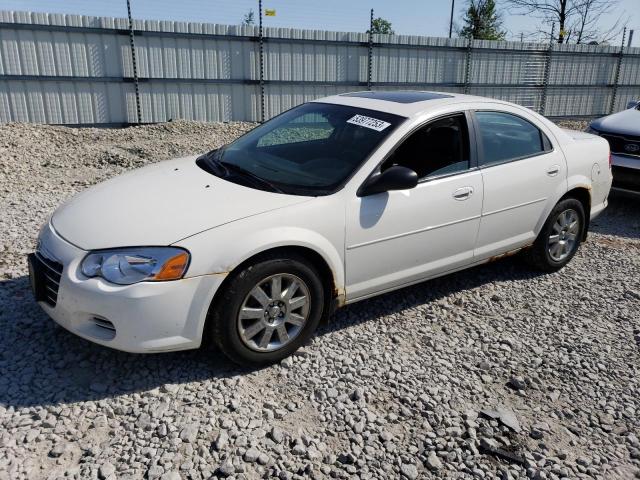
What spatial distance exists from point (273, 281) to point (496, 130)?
7.68ft

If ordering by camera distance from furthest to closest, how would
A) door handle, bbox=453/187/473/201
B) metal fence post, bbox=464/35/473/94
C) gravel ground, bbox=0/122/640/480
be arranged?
metal fence post, bbox=464/35/473/94 < door handle, bbox=453/187/473/201 < gravel ground, bbox=0/122/640/480

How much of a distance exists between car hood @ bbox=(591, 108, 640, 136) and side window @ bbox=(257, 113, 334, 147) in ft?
15.8

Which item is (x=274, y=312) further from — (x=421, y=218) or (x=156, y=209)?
(x=421, y=218)

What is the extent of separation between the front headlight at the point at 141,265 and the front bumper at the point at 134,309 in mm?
38

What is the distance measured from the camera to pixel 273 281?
3232mm

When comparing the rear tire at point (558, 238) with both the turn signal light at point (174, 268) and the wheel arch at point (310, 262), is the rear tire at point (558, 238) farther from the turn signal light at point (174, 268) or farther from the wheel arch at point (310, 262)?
the turn signal light at point (174, 268)

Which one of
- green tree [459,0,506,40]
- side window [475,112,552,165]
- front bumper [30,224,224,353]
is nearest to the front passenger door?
side window [475,112,552,165]

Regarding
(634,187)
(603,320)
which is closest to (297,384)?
(603,320)

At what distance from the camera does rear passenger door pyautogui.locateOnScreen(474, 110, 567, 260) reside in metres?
4.21

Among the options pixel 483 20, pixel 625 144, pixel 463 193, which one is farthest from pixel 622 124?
pixel 483 20

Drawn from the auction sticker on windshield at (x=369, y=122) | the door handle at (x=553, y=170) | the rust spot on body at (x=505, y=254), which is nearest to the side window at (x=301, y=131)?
the auction sticker on windshield at (x=369, y=122)

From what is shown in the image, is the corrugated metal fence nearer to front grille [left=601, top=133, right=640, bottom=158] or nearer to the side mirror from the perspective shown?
front grille [left=601, top=133, right=640, bottom=158]

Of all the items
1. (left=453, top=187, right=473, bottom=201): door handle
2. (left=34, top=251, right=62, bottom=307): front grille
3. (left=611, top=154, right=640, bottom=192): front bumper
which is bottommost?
(left=611, top=154, right=640, bottom=192): front bumper

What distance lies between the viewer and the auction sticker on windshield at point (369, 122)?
3822 mm
